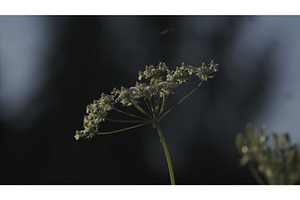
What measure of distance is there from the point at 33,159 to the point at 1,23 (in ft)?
4.37

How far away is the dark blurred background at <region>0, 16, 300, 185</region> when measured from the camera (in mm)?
3438

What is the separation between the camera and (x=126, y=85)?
12.1ft

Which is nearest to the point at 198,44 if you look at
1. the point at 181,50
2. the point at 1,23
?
the point at 181,50

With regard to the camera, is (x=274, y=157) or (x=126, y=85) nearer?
(x=274, y=157)

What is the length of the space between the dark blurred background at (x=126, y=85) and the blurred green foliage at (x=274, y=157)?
2699 millimetres

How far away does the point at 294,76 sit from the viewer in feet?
8.82

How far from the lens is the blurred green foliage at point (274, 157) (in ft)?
1.64

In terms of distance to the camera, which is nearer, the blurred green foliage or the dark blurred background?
the blurred green foliage

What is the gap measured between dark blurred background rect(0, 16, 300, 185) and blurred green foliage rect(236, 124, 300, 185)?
106 inches

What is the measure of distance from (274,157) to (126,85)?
3201mm

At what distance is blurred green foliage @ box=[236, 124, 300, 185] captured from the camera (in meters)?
0.50

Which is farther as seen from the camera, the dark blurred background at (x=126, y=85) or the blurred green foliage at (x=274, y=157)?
the dark blurred background at (x=126, y=85)

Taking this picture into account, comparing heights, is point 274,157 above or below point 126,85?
below

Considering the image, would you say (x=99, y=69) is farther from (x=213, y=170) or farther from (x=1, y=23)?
(x=213, y=170)
